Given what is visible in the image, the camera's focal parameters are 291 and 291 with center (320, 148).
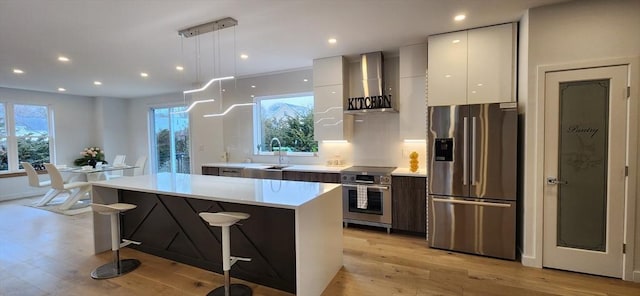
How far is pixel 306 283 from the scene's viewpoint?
236 cm

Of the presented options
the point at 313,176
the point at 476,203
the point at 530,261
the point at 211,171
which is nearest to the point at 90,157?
the point at 211,171

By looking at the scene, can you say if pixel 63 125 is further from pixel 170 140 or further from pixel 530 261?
pixel 530 261

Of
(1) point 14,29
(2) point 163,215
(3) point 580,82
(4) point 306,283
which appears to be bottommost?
(4) point 306,283

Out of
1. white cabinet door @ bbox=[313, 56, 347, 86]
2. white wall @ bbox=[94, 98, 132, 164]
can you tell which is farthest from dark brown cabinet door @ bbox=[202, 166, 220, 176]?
white wall @ bbox=[94, 98, 132, 164]

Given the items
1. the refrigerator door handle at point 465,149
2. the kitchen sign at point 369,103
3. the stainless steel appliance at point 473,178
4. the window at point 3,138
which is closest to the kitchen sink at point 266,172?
the kitchen sign at point 369,103

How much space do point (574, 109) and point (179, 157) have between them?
26.6ft

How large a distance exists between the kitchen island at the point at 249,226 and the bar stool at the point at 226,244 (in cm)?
13

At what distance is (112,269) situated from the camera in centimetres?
310

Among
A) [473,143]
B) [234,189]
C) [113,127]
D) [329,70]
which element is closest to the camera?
[234,189]

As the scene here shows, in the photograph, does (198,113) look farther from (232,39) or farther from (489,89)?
(489,89)

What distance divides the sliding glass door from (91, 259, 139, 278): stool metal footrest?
4.49m

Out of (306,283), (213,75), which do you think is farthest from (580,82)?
(213,75)

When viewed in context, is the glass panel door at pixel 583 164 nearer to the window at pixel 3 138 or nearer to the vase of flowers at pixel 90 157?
the vase of flowers at pixel 90 157

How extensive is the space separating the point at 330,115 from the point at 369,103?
25.7 inches
